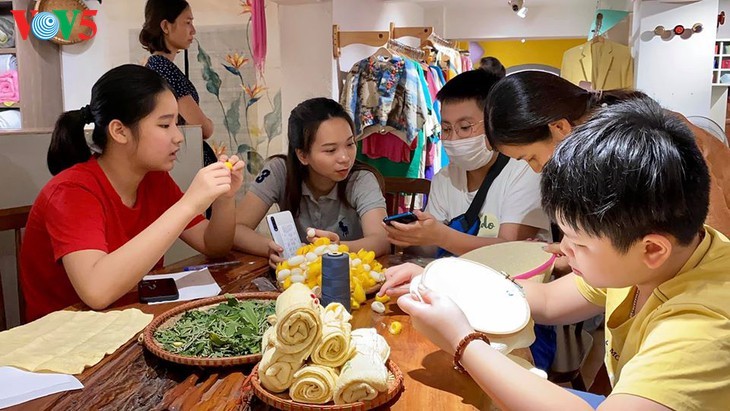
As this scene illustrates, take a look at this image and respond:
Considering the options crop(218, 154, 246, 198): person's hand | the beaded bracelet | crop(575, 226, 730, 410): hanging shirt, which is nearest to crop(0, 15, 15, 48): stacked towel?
crop(218, 154, 246, 198): person's hand

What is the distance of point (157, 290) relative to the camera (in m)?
1.43

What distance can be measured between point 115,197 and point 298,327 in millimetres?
1053

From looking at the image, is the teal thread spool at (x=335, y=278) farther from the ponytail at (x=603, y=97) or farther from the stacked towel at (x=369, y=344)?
the ponytail at (x=603, y=97)

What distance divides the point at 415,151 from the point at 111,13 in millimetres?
2391

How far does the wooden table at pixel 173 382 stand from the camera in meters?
0.90

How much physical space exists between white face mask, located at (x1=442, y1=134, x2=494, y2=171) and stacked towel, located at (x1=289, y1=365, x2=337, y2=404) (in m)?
1.33

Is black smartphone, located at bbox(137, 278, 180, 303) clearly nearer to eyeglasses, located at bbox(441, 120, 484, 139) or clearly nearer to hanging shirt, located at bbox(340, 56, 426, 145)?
eyeglasses, located at bbox(441, 120, 484, 139)

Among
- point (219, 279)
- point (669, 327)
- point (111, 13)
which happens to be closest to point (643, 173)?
point (669, 327)

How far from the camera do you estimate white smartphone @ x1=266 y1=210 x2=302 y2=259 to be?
1.69 metres

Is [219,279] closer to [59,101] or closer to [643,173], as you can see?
[643,173]

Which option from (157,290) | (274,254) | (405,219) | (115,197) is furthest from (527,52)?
(157,290)

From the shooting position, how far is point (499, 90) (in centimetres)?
152

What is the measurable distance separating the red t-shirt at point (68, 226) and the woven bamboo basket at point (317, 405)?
2.52 feet

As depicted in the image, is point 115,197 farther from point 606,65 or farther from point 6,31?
point 606,65
